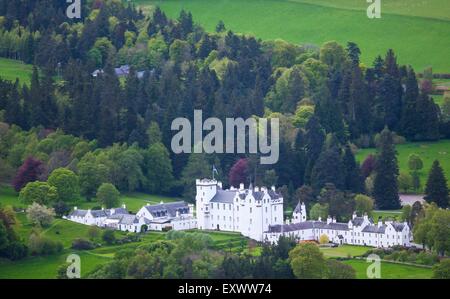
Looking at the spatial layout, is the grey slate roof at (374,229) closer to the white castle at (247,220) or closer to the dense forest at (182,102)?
the white castle at (247,220)

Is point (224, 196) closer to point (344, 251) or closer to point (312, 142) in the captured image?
point (344, 251)

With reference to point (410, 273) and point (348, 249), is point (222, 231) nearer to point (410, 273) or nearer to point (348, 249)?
point (348, 249)

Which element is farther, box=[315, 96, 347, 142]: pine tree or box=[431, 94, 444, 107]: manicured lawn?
box=[431, 94, 444, 107]: manicured lawn

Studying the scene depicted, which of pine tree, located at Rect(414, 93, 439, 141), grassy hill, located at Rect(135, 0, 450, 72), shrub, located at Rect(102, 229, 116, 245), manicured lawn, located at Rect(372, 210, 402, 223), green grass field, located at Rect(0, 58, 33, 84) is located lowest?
shrub, located at Rect(102, 229, 116, 245)

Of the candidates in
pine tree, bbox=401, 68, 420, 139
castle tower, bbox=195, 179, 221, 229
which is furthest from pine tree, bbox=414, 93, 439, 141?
castle tower, bbox=195, 179, 221, 229

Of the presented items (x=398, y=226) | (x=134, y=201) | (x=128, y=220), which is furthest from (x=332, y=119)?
(x=128, y=220)

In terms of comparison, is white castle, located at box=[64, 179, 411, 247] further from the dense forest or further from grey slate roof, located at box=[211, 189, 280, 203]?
the dense forest

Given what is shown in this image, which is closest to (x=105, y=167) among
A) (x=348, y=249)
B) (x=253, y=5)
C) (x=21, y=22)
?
(x=348, y=249)
